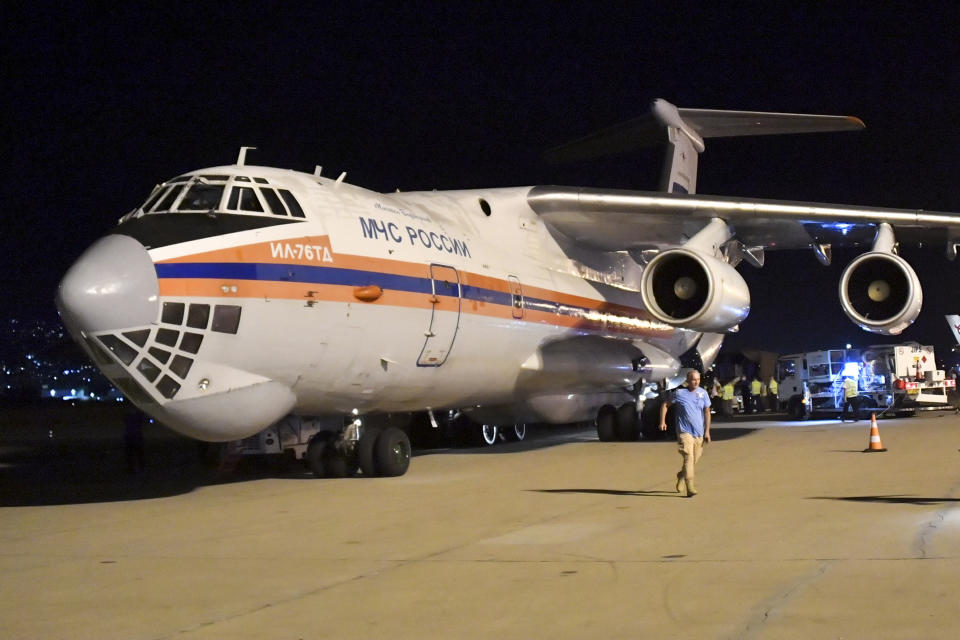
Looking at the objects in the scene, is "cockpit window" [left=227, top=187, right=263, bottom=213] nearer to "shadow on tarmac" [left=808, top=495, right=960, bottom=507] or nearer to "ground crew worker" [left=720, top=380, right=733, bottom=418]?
"shadow on tarmac" [left=808, top=495, right=960, bottom=507]

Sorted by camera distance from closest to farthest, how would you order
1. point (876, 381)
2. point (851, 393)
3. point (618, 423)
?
1. point (618, 423)
2. point (876, 381)
3. point (851, 393)

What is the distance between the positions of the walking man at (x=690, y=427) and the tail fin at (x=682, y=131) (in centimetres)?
886

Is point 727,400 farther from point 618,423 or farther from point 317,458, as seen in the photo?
point 317,458

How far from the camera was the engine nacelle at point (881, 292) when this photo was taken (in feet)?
43.5

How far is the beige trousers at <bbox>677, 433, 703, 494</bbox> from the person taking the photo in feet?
27.7

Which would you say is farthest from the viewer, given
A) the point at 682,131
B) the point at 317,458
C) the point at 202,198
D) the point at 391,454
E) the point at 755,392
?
the point at 755,392

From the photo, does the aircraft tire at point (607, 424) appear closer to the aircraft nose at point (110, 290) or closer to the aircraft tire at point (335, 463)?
the aircraft tire at point (335, 463)

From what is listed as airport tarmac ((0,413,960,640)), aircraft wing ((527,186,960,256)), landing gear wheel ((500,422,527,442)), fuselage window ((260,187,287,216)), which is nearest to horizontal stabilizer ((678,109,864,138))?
aircraft wing ((527,186,960,256))

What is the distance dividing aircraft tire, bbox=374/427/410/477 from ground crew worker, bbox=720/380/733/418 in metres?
17.8

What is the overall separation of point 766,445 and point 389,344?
6088mm

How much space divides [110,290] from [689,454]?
180 inches

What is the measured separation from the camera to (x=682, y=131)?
17922 millimetres

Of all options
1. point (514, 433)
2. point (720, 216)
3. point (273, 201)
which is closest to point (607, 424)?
point (514, 433)

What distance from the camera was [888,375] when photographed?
22422 mm
